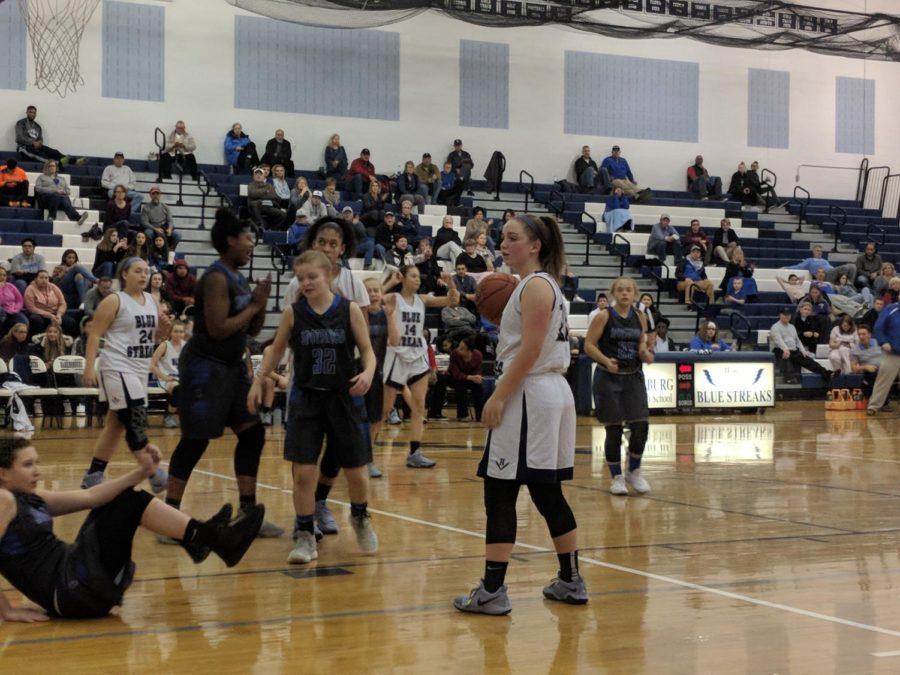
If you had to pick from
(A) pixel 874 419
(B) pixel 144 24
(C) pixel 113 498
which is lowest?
(A) pixel 874 419

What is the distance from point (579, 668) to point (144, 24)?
2038 cm

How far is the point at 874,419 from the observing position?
16.8m

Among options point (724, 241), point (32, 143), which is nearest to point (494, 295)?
point (32, 143)

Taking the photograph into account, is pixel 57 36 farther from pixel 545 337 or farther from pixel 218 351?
pixel 545 337

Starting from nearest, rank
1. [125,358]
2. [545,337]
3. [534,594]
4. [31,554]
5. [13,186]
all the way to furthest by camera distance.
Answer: [31,554] → [545,337] → [534,594] → [125,358] → [13,186]

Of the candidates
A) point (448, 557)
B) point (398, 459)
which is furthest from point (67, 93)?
point (448, 557)

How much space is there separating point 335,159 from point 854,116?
1411 centimetres

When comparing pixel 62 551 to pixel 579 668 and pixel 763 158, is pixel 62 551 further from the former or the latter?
pixel 763 158

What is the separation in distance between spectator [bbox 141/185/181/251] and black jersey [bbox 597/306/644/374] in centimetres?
1119

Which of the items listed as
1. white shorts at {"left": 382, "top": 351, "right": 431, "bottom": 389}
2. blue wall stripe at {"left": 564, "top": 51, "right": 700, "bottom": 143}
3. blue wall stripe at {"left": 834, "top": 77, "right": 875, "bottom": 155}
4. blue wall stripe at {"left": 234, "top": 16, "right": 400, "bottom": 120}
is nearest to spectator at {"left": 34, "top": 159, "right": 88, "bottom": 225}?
blue wall stripe at {"left": 234, "top": 16, "right": 400, "bottom": 120}

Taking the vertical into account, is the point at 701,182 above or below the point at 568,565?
above

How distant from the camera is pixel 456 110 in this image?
84.3ft

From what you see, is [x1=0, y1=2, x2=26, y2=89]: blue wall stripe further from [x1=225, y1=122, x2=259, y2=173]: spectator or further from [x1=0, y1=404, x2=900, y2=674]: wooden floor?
[x1=0, y1=404, x2=900, y2=674]: wooden floor

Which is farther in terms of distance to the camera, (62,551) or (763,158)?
(763,158)
